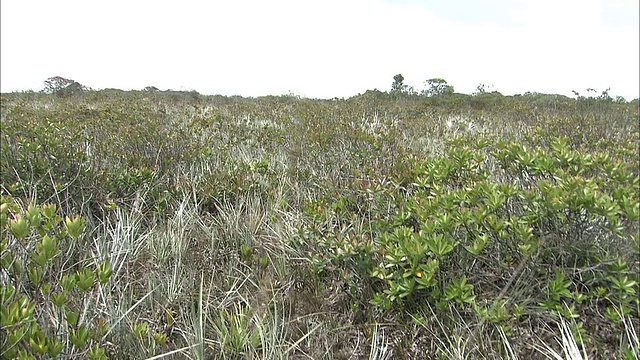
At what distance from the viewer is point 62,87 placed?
14938 mm

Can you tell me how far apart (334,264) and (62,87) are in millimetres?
16815

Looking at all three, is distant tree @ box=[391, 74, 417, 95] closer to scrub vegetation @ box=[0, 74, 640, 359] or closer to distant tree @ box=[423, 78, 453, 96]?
distant tree @ box=[423, 78, 453, 96]

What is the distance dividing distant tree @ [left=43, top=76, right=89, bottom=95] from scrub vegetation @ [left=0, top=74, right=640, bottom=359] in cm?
1348

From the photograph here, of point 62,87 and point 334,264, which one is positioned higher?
point 62,87

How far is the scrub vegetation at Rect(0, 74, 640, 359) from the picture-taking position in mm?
1618

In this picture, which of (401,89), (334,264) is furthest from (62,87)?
(334,264)

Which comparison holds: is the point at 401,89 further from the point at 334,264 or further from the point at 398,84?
the point at 334,264

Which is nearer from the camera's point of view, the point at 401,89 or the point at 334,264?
the point at 334,264

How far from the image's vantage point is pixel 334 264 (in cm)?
217

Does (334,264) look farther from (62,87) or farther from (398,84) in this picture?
(62,87)

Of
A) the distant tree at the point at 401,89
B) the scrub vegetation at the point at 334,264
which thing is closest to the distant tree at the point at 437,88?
the distant tree at the point at 401,89

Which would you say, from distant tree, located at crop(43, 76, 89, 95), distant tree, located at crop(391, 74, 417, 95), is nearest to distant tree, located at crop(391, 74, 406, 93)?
distant tree, located at crop(391, 74, 417, 95)

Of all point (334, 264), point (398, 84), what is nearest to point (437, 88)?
point (398, 84)

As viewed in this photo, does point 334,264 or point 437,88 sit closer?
point 334,264
